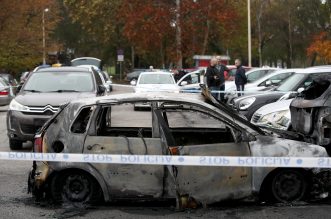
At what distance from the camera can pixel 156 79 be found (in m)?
22.4

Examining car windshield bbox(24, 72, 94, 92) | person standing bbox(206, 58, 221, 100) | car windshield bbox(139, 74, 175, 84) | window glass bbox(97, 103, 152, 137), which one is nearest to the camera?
window glass bbox(97, 103, 152, 137)

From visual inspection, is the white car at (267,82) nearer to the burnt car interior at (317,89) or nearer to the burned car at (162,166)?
the burnt car interior at (317,89)

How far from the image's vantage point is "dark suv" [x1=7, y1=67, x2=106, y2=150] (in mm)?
10945

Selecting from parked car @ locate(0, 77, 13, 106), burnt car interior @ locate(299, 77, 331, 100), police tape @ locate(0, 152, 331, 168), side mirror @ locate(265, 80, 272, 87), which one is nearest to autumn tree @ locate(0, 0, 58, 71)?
parked car @ locate(0, 77, 13, 106)

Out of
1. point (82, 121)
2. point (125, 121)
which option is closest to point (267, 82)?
point (125, 121)

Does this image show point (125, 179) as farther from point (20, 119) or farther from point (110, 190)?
point (20, 119)

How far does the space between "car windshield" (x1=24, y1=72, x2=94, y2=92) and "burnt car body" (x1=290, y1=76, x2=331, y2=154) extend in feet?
16.3

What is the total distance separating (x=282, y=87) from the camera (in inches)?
555

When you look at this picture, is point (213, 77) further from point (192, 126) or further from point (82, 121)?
point (82, 121)

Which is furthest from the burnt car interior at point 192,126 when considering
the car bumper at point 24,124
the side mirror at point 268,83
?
the side mirror at point 268,83

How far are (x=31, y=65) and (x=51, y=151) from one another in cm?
4128

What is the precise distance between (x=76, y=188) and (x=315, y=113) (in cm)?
332

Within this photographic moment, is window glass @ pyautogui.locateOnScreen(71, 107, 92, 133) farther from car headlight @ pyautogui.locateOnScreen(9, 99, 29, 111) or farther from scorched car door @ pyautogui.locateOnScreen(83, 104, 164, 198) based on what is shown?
car headlight @ pyautogui.locateOnScreen(9, 99, 29, 111)

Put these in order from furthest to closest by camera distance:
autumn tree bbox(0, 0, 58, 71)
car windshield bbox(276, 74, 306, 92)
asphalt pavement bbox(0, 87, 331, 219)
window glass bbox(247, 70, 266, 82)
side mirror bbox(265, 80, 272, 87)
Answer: autumn tree bbox(0, 0, 58, 71) < window glass bbox(247, 70, 266, 82) < side mirror bbox(265, 80, 272, 87) < car windshield bbox(276, 74, 306, 92) < asphalt pavement bbox(0, 87, 331, 219)
